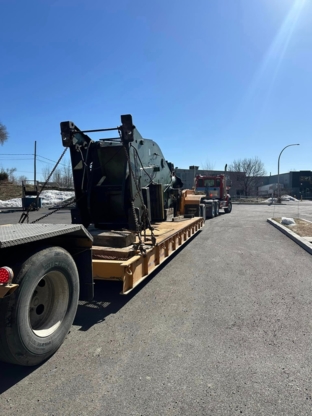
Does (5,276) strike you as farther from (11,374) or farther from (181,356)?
(181,356)

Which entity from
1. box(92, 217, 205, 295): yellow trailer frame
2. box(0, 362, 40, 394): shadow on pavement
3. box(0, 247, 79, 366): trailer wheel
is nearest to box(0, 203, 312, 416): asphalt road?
box(0, 362, 40, 394): shadow on pavement

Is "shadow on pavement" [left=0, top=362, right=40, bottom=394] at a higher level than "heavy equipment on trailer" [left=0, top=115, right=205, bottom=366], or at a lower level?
lower

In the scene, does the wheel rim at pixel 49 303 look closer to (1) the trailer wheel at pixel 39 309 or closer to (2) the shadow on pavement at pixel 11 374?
(1) the trailer wheel at pixel 39 309

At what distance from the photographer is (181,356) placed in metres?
3.18

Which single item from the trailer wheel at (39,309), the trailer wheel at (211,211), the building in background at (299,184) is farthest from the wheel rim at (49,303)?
the building in background at (299,184)

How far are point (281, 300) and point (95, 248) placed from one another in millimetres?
3090

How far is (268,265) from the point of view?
693cm

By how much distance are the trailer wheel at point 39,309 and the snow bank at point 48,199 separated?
31.1m

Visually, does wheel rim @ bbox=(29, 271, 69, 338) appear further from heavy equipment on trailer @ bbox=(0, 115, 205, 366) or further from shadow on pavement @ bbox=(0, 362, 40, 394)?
shadow on pavement @ bbox=(0, 362, 40, 394)

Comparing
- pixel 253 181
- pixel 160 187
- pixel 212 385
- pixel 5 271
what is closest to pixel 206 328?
pixel 212 385

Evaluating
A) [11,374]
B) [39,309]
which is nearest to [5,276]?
[39,309]

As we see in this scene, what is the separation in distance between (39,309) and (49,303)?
0.38ft

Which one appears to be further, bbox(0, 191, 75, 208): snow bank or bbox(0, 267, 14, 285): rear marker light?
bbox(0, 191, 75, 208): snow bank

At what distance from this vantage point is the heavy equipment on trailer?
262cm
